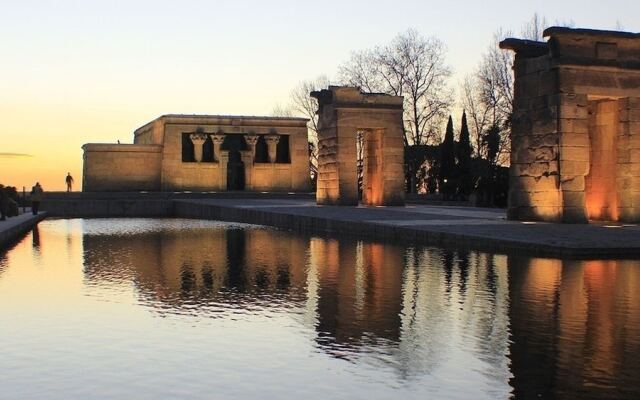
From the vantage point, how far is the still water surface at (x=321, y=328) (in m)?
6.01

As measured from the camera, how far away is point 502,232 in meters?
18.4

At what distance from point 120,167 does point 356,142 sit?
25802 millimetres

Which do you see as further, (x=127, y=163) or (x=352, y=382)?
(x=127, y=163)

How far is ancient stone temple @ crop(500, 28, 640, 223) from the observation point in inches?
895

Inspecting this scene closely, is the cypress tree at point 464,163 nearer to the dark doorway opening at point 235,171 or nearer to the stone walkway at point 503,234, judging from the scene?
the dark doorway opening at point 235,171

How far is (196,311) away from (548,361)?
13.5 feet

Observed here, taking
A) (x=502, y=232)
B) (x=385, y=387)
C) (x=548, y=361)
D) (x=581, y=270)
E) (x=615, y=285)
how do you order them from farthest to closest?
(x=502, y=232) → (x=581, y=270) → (x=615, y=285) → (x=548, y=361) → (x=385, y=387)

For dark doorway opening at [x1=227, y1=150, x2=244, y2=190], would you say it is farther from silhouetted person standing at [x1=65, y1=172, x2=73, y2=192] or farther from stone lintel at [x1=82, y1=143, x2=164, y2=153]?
silhouetted person standing at [x1=65, y1=172, x2=73, y2=192]

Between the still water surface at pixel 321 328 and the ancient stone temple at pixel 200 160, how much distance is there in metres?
41.3

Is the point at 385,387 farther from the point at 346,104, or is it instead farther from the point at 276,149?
the point at 276,149

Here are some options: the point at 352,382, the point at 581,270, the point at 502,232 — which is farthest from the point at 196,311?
the point at 502,232

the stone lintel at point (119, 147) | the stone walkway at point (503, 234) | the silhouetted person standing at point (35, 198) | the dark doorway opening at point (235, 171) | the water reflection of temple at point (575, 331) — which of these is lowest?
the water reflection of temple at point (575, 331)

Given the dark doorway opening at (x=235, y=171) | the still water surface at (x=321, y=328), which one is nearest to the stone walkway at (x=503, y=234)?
the still water surface at (x=321, y=328)

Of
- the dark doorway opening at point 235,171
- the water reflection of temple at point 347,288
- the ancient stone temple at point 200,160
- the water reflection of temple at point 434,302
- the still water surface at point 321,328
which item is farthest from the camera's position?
the dark doorway opening at point 235,171
